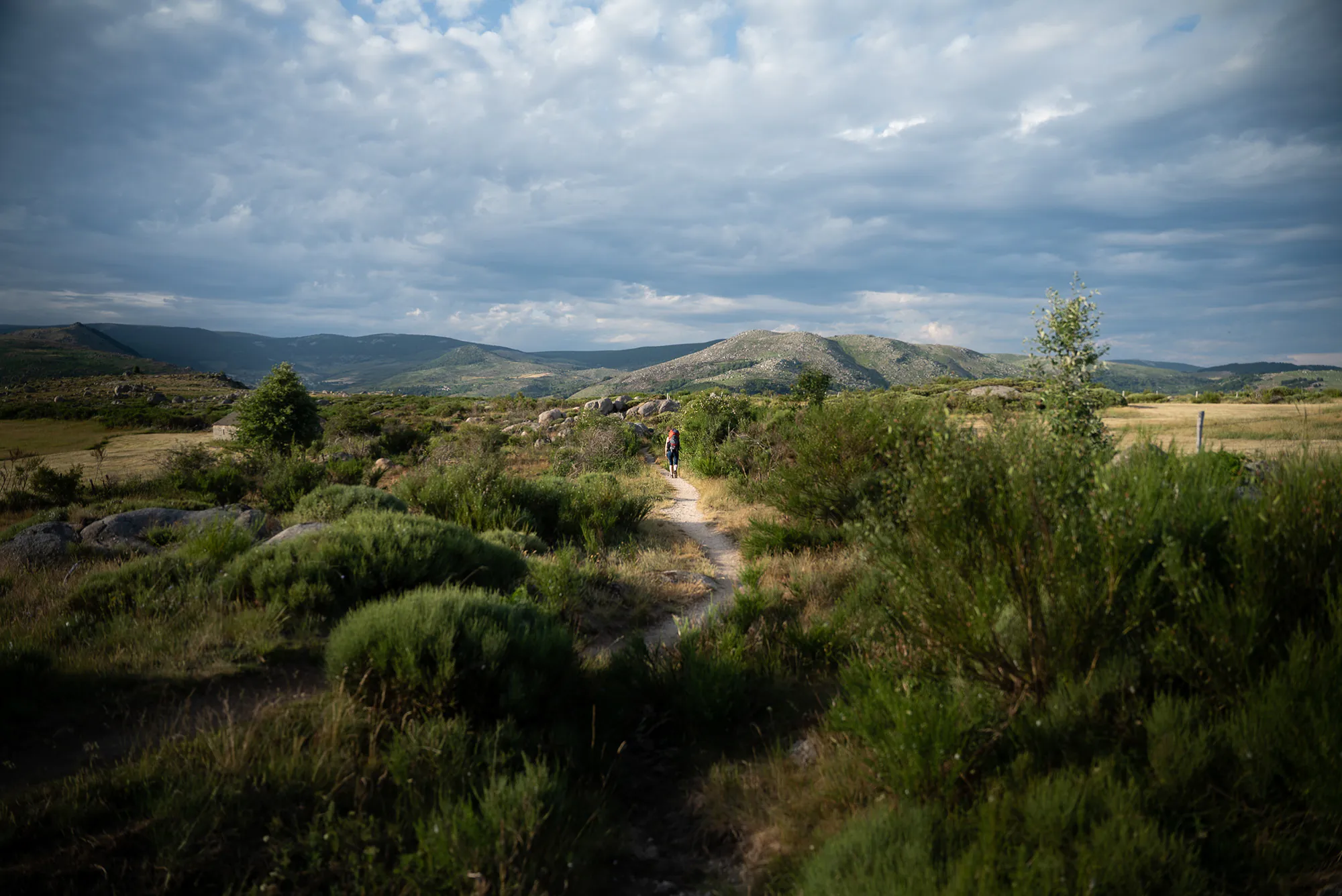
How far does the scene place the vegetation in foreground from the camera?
127 inches

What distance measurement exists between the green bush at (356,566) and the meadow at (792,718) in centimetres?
8

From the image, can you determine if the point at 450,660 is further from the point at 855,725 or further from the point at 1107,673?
the point at 1107,673

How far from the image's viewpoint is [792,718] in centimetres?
561

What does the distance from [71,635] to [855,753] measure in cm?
732

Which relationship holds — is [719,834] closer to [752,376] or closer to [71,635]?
[71,635]

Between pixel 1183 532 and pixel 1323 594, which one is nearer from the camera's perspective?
pixel 1323 594

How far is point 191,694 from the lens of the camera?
4988 mm

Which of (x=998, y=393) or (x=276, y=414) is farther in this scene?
(x=276, y=414)

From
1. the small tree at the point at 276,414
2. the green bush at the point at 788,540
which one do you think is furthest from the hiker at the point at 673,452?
the small tree at the point at 276,414

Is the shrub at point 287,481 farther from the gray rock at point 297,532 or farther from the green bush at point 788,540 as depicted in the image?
the green bush at point 788,540

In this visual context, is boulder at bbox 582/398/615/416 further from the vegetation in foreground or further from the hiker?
the vegetation in foreground

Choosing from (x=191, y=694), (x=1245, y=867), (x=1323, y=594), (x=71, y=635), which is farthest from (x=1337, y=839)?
(x=71, y=635)

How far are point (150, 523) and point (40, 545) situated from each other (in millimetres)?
1627

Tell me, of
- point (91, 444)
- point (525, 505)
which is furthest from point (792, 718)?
point (91, 444)
